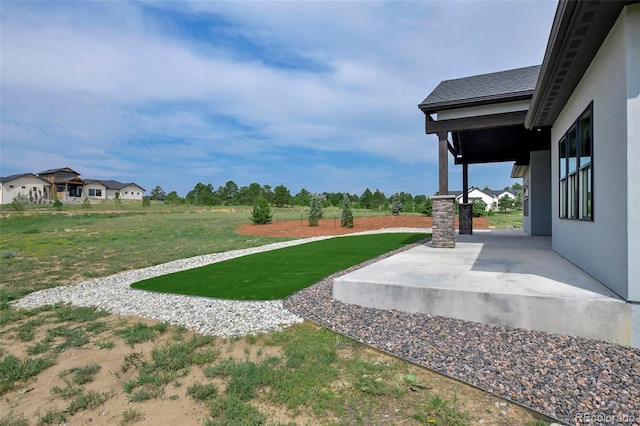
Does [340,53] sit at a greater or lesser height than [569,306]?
greater

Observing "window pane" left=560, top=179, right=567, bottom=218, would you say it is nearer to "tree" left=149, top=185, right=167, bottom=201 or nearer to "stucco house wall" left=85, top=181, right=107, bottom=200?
"stucco house wall" left=85, top=181, right=107, bottom=200

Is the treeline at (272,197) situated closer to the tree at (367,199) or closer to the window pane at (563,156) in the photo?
the tree at (367,199)

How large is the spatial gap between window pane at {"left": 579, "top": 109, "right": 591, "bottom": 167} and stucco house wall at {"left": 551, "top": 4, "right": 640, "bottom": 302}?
0.20m

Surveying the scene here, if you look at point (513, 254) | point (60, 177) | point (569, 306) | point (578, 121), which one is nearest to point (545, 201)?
point (513, 254)

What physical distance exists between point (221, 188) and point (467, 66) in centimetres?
5933

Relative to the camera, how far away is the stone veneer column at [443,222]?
323 inches

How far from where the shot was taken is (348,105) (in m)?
19.8

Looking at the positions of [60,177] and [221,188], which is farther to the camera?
[221,188]

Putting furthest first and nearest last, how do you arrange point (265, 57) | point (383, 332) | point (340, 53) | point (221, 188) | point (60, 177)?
point (221, 188), point (60, 177), point (265, 57), point (340, 53), point (383, 332)

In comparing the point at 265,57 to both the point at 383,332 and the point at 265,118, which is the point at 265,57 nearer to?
the point at 265,118

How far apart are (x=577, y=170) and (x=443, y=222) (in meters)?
3.42

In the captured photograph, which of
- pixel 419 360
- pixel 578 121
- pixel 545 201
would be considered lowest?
pixel 419 360

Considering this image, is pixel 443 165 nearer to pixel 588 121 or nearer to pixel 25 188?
pixel 588 121

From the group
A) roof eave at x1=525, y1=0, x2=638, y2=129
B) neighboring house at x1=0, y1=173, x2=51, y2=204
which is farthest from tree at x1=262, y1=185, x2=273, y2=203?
roof eave at x1=525, y1=0, x2=638, y2=129
